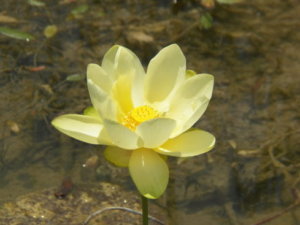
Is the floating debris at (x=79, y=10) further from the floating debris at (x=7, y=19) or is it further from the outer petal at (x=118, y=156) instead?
the outer petal at (x=118, y=156)

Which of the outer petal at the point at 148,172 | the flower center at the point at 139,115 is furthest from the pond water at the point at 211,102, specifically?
the outer petal at the point at 148,172

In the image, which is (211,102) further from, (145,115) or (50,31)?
(145,115)

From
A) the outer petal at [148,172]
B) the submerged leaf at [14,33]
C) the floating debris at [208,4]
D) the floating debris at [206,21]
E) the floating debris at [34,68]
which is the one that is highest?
the outer petal at [148,172]

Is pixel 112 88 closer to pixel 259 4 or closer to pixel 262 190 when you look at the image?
pixel 262 190

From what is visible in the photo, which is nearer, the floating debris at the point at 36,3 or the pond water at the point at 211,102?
the pond water at the point at 211,102

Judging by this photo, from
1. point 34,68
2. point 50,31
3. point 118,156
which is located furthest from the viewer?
point 50,31

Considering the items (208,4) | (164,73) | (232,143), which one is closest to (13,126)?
(232,143)
